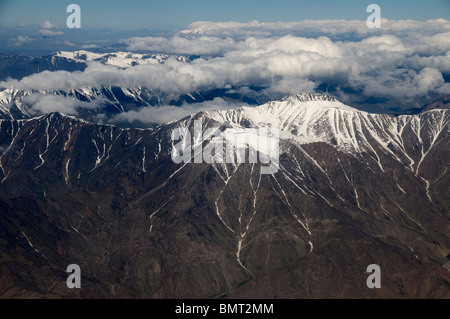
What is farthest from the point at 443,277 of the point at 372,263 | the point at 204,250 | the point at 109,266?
the point at 109,266

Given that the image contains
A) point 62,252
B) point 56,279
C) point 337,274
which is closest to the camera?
point 56,279

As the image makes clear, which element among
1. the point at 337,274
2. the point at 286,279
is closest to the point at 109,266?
the point at 286,279

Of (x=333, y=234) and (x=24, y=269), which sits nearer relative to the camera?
(x=24, y=269)
